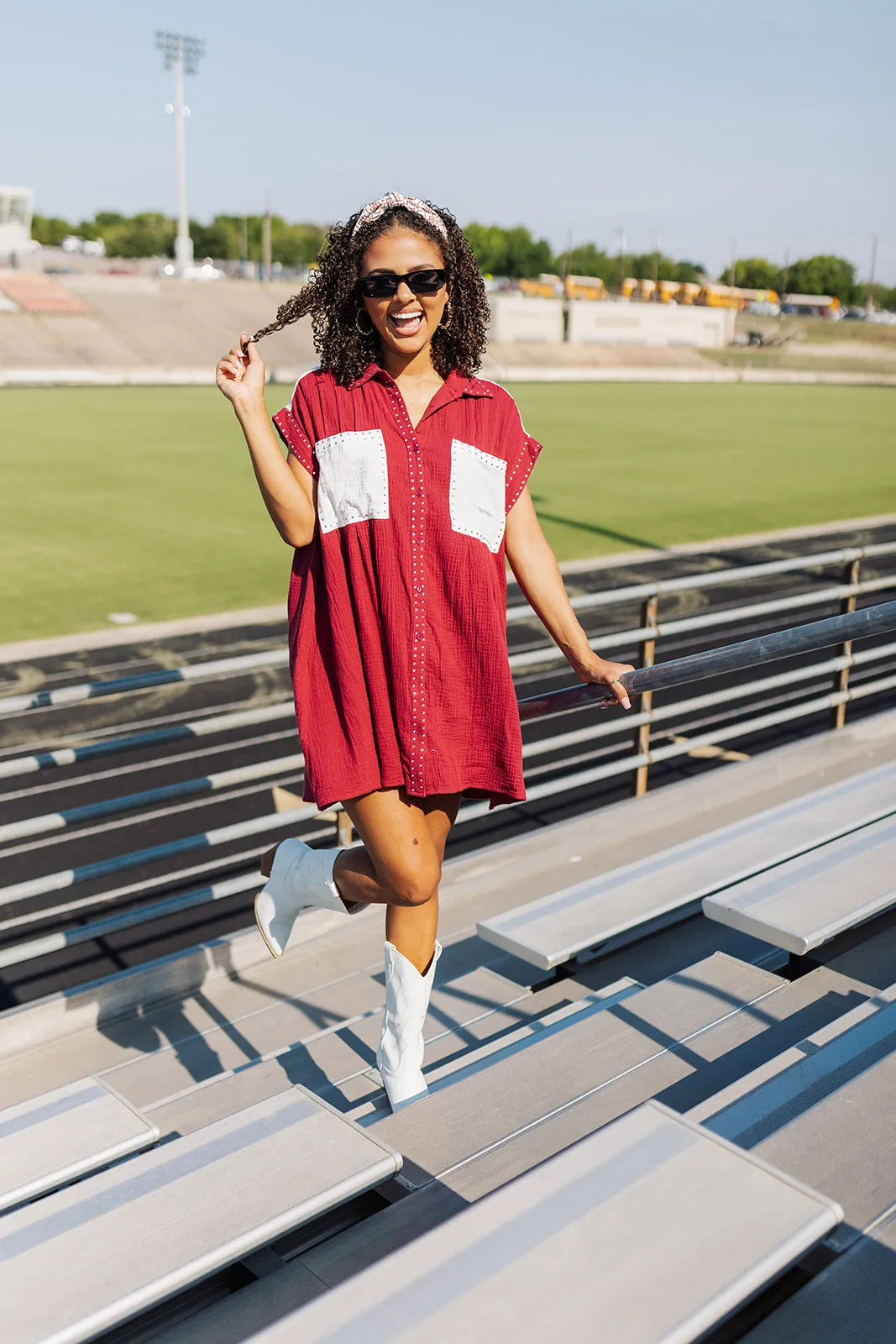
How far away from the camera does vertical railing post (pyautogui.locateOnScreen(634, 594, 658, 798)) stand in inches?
187

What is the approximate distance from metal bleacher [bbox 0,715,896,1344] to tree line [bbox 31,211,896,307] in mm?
122933

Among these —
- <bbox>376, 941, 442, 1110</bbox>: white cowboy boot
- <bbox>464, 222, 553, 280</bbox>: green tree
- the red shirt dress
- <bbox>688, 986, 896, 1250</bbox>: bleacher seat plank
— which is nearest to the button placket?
the red shirt dress

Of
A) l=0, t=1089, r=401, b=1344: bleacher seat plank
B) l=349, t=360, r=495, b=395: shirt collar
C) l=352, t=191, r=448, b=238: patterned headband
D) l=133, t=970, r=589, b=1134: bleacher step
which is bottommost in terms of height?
l=133, t=970, r=589, b=1134: bleacher step

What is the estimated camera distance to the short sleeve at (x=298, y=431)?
2.30 metres

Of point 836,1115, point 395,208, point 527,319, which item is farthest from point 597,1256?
point 527,319

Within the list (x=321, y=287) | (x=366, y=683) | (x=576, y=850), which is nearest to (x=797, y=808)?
(x=576, y=850)

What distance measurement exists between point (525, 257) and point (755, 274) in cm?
4098

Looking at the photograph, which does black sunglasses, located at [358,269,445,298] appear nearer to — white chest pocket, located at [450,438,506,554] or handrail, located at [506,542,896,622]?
white chest pocket, located at [450,438,506,554]

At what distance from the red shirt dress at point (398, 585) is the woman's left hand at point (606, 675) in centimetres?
35

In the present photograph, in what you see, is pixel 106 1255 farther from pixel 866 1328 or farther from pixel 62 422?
pixel 62 422

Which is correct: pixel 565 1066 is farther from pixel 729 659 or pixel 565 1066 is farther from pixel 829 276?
pixel 829 276

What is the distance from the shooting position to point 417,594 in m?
2.28

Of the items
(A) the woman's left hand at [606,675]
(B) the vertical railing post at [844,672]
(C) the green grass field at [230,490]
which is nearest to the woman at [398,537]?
(A) the woman's left hand at [606,675]

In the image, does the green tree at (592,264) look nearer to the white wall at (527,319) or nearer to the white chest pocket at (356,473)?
the white wall at (527,319)
